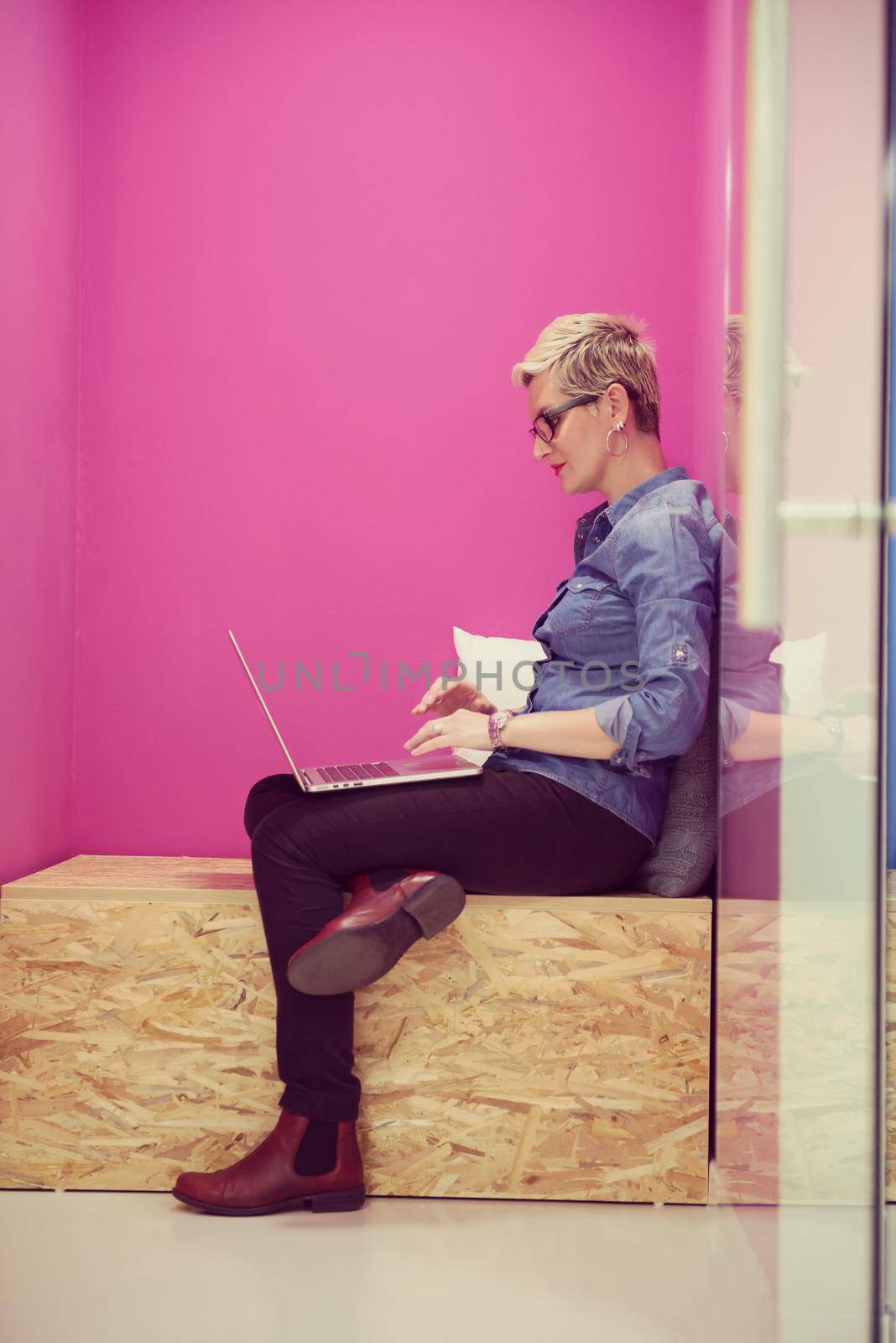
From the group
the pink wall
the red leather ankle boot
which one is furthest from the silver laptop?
the pink wall

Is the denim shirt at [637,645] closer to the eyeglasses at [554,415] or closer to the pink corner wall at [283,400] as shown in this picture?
the eyeglasses at [554,415]

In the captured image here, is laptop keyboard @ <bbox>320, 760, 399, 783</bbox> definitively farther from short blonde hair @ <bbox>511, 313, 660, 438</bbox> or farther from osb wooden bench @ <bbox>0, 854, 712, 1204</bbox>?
short blonde hair @ <bbox>511, 313, 660, 438</bbox>

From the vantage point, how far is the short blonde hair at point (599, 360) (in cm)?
185

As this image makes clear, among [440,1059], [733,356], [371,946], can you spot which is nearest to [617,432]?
[733,356]

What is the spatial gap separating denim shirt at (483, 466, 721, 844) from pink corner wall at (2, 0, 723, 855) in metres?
0.60

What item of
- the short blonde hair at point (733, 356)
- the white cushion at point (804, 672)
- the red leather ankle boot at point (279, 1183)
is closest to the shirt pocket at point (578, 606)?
the short blonde hair at point (733, 356)

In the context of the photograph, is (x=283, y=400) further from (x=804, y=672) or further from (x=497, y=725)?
(x=804, y=672)

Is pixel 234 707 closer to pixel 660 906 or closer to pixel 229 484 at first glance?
pixel 229 484

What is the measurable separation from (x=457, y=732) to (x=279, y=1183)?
0.70 m

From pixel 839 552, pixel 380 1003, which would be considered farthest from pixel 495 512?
pixel 839 552

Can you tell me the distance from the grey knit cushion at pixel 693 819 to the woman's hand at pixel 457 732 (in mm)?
317

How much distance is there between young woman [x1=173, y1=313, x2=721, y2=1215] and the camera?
63.7 inches

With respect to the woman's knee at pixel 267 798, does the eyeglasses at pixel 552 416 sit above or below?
above

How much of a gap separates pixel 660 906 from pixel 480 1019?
33cm
